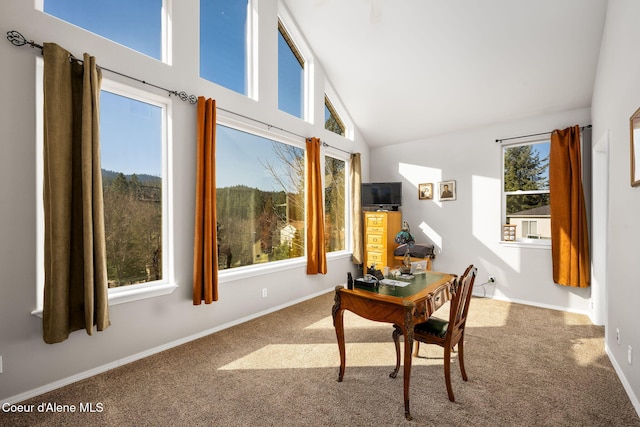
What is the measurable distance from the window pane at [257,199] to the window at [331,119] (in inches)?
35.1

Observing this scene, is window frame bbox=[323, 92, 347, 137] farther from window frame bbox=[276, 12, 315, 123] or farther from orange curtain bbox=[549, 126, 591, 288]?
orange curtain bbox=[549, 126, 591, 288]

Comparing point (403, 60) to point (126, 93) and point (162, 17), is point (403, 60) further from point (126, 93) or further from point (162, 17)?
point (126, 93)

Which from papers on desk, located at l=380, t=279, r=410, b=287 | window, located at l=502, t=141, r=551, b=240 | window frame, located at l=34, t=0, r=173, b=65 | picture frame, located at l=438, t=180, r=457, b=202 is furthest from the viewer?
picture frame, located at l=438, t=180, r=457, b=202

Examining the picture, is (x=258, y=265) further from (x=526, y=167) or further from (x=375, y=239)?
(x=526, y=167)

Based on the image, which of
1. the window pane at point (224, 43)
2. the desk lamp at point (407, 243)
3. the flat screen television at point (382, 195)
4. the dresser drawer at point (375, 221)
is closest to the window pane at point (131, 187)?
the window pane at point (224, 43)

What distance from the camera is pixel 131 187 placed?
9.18 feet

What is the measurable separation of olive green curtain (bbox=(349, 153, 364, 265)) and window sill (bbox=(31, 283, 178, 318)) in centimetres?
311

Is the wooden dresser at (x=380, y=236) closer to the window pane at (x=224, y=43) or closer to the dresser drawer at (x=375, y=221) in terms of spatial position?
the dresser drawer at (x=375, y=221)

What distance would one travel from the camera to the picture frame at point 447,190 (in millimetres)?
4895

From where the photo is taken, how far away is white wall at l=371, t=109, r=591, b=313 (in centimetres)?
411

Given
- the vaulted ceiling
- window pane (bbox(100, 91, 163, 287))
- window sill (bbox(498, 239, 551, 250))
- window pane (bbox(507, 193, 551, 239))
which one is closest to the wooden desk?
window pane (bbox(100, 91, 163, 287))

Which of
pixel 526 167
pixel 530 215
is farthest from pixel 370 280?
pixel 526 167

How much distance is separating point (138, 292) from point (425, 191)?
4.35m

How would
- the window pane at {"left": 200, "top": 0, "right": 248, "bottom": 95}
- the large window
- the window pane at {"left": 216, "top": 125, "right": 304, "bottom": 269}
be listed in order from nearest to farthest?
the large window → the window pane at {"left": 200, "top": 0, "right": 248, "bottom": 95} → the window pane at {"left": 216, "top": 125, "right": 304, "bottom": 269}
